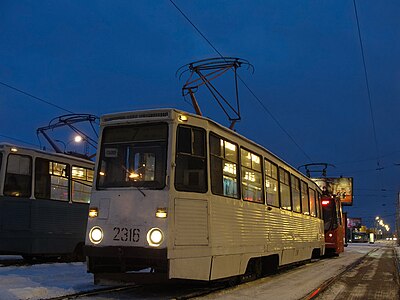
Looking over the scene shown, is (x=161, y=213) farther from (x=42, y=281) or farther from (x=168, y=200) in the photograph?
(x=42, y=281)

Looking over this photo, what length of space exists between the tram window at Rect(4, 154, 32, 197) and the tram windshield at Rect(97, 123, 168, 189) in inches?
202

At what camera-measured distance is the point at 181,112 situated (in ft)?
26.8

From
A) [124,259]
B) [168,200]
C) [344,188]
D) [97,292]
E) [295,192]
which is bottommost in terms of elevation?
[97,292]

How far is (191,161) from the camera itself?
320 inches

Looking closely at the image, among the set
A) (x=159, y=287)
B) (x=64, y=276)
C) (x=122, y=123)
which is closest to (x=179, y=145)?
(x=122, y=123)

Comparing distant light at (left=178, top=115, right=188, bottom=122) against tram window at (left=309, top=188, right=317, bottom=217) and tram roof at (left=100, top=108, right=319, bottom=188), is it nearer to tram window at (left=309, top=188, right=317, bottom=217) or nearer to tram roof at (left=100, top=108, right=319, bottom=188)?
tram roof at (left=100, top=108, right=319, bottom=188)

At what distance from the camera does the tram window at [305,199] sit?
50.7 ft

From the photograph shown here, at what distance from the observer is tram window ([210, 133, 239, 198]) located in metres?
8.52

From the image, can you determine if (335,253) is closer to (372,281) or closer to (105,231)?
(372,281)

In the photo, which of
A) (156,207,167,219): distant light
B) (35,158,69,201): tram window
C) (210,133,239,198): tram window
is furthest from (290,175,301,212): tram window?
(156,207,167,219): distant light

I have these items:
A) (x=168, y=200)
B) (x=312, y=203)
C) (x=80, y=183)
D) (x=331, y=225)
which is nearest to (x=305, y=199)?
(x=312, y=203)

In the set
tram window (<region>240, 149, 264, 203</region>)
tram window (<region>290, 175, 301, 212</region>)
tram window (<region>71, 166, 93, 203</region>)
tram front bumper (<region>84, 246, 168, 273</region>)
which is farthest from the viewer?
tram window (<region>71, 166, 93, 203</region>)

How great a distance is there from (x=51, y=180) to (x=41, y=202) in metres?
0.75

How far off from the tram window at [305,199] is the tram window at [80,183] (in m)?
6.84
